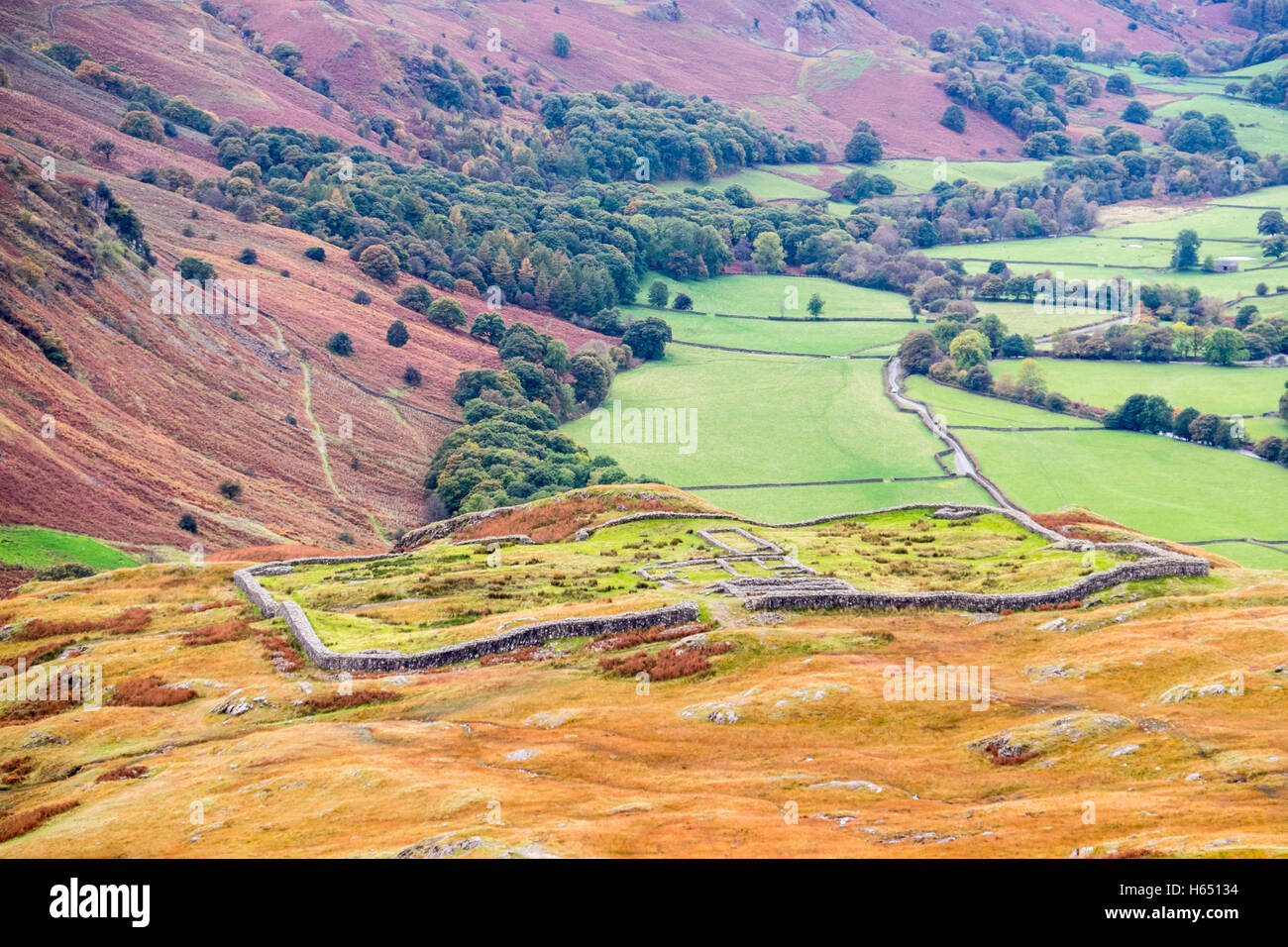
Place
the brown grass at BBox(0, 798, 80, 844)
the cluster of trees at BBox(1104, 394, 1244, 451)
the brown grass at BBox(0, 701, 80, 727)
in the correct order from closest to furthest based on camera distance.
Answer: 1. the brown grass at BBox(0, 798, 80, 844)
2. the brown grass at BBox(0, 701, 80, 727)
3. the cluster of trees at BBox(1104, 394, 1244, 451)

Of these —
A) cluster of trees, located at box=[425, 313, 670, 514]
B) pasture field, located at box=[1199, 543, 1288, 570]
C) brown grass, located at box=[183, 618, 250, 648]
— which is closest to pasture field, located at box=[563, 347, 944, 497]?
cluster of trees, located at box=[425, 313, 670, 514]

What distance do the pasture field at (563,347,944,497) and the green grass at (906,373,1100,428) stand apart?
5.09 metres

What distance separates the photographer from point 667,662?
5631 cm

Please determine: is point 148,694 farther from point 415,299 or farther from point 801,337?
point 801,337

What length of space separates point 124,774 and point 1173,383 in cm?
14811

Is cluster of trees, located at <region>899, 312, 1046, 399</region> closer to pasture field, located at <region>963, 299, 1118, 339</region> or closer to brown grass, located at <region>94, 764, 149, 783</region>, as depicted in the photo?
pasture field, located at <region>963, 299, 1118, 339</region>

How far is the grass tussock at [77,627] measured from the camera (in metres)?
67.2

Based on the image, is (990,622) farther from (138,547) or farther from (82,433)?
(82,433)

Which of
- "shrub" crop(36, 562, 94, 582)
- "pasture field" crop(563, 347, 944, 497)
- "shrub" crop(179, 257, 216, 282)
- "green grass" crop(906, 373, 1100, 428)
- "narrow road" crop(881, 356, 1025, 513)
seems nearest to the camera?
"shrub" crop(36, 562, 94, 582)

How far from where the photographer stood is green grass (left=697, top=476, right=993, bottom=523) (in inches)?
4951

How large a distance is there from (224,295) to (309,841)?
396 ft

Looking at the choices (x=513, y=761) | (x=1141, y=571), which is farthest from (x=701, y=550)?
(x=513, y=761)

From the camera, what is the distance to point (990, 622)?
62375 mm

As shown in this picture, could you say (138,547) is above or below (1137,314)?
below
